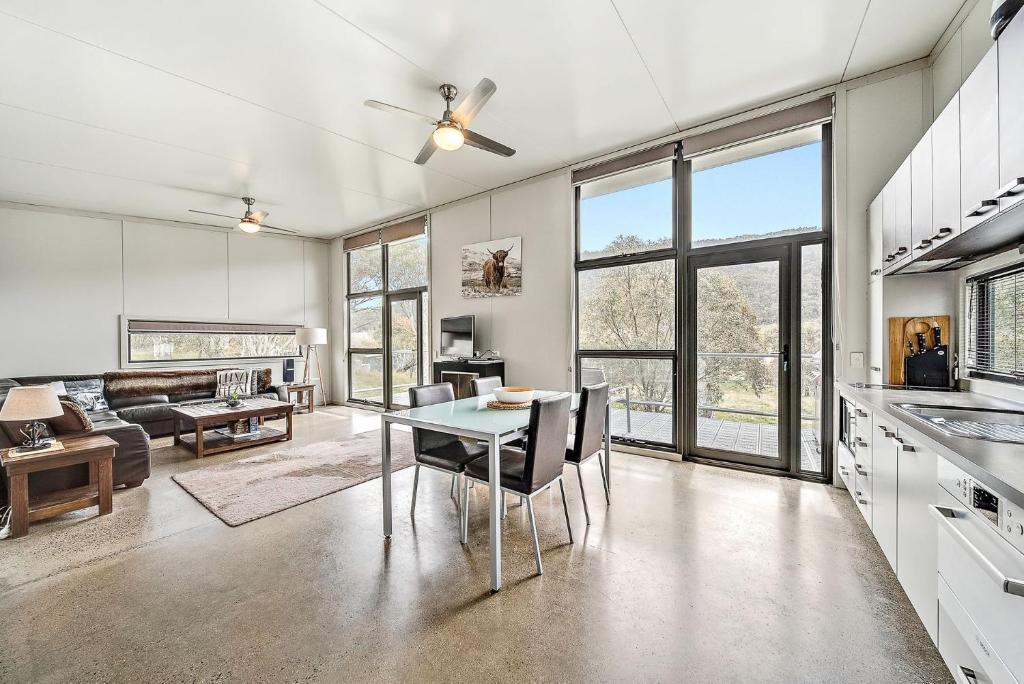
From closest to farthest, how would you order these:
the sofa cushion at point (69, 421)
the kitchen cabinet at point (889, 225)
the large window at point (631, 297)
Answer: the kitchen cabinet at point (889, 225)
the sofa cushion at point (69, 421)
the large window at point (631, 297)

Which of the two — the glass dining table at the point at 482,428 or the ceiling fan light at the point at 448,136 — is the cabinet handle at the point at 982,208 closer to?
the glass dining table at the point at 482,428

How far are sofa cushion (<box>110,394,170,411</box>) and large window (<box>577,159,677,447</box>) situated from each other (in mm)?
5348

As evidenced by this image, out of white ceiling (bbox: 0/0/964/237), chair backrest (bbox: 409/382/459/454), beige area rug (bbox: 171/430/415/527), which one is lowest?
beige area rug (bbox: 171/430/415/527)

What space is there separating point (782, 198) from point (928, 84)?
1.02 meters

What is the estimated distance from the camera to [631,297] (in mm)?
4293

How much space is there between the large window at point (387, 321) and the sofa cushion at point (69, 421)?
3.60m

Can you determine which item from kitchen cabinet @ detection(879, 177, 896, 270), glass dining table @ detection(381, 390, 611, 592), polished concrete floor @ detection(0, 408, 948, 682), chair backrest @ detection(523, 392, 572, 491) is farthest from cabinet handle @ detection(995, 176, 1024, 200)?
glass dining table @ detection(381, 390, 611, 592)

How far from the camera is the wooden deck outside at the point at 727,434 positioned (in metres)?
3.49

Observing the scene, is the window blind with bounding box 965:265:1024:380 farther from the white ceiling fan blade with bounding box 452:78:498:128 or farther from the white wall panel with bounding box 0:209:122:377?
the white wall panel with bounding box 0:209:122:377

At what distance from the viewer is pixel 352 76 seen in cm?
296

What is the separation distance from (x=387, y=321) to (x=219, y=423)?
2.84m

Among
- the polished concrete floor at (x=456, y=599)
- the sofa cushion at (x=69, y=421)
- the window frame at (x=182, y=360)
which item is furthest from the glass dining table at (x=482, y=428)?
the window frame at (x=182, y=360)

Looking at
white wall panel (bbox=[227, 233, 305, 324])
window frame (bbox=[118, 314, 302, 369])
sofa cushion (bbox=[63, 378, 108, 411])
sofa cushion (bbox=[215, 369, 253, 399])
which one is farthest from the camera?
white wall panel (bbox=[227, 233, 305, 324])

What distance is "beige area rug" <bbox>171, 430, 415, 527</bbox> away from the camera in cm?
310
